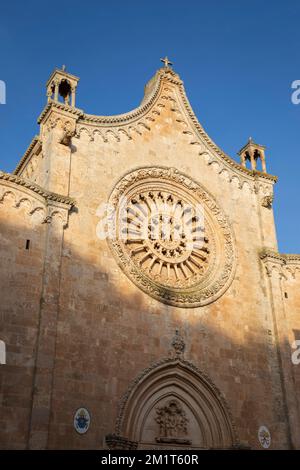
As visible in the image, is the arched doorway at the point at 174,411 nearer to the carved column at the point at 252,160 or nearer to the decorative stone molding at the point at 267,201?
the decorative stone molding at the point at 267,201

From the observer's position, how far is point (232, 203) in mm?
22594

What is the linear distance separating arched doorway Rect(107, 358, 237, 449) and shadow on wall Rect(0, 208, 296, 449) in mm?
333

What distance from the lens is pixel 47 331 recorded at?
15.5m

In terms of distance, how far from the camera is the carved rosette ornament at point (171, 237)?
61.8ft

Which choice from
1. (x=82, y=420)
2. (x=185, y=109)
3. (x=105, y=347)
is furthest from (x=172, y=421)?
(x=185, y=109)

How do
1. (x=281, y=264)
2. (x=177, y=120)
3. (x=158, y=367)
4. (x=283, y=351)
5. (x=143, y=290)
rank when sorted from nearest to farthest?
(x=158, y=367), (x=143, y=290), (x=283, y=351), (x=281, y=264), (x=177, y=120)

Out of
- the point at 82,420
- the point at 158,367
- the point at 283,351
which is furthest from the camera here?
the point at 283,351

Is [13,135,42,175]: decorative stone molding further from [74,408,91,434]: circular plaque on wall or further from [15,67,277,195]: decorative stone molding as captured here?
[74,408,91,434]: circular plaque on wall

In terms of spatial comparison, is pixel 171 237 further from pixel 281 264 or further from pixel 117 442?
pixel 117 442

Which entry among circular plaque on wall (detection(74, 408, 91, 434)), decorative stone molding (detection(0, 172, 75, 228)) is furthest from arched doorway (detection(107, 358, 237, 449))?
decorative stone molding (detection(0, 172, 75, 228))

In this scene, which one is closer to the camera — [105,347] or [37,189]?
[105,347]

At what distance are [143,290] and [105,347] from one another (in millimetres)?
2469
